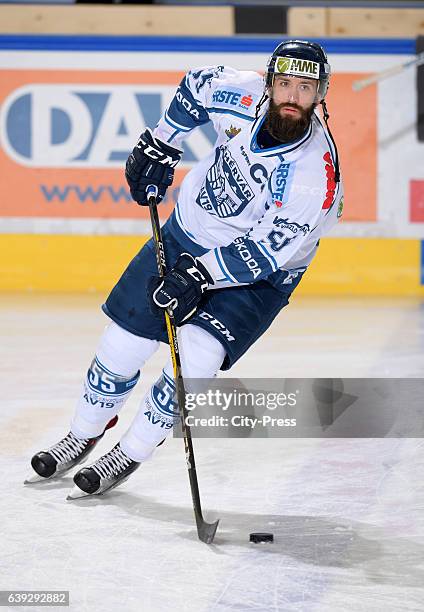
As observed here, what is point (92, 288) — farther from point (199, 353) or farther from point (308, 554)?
point (308, 554)

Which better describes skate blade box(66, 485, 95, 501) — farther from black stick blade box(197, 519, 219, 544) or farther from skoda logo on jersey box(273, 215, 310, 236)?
skoda logo on jersey box(273, 215, 310, 236)

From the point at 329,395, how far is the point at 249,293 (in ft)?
4.22

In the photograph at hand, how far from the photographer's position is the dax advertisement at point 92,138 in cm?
681

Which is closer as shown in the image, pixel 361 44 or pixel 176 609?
pixel 176 609

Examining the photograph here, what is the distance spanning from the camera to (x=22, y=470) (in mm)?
3301

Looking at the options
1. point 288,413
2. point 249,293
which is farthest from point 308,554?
point 288,413

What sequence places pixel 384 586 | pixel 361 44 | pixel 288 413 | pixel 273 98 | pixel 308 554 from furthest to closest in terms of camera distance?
pixel 361 44 < pixel 288 413 < pixel 273 98 < pixel 308 554 < pixel 384 586

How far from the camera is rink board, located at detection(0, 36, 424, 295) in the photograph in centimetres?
681

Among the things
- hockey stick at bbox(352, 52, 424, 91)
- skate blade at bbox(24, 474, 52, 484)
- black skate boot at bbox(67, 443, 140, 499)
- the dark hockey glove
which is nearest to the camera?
the dark hockey glove

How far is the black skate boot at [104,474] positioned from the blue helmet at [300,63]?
1.01 meters

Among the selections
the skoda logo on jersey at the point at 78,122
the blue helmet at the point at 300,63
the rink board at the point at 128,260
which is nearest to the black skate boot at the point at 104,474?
the blue helmet at the point at 300,63

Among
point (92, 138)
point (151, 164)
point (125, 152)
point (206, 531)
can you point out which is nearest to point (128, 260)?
point (125, 152)

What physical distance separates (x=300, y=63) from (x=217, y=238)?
506 mm

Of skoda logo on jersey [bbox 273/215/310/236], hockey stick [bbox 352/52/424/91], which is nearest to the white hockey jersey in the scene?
skoda logo on jersey [bbox 273/215/310/236]
